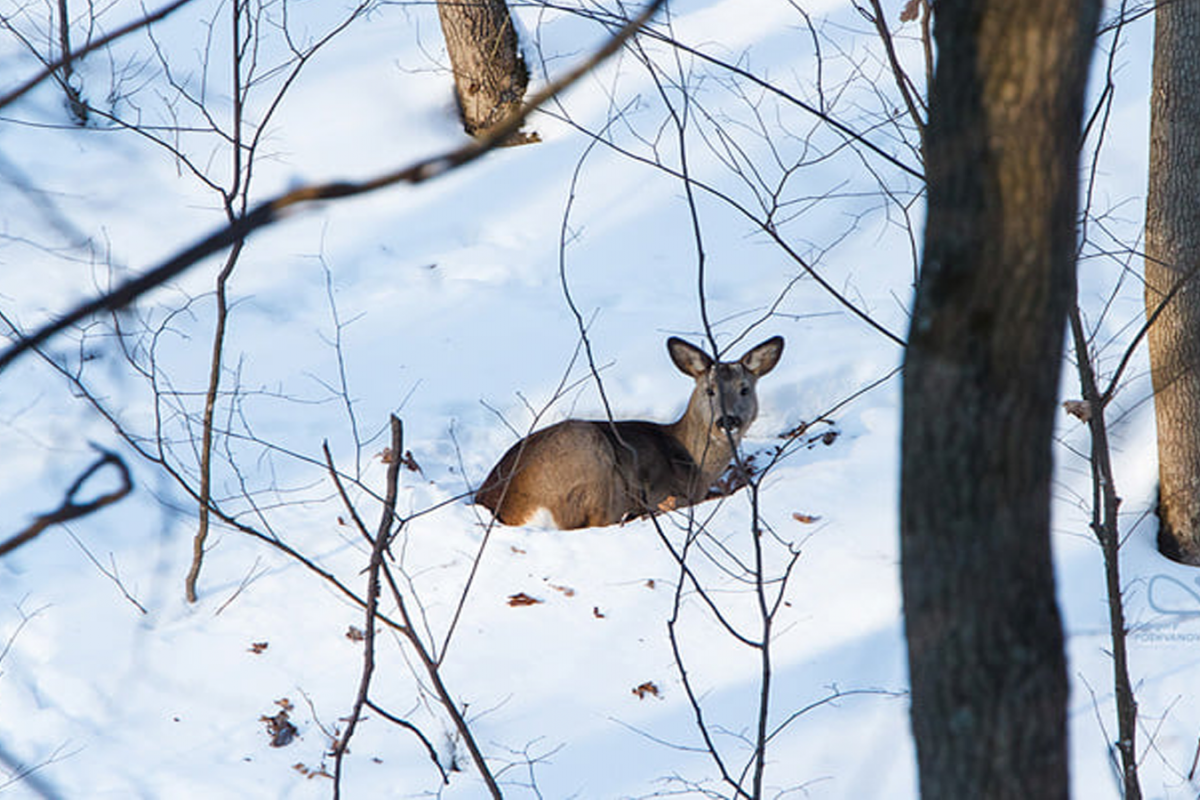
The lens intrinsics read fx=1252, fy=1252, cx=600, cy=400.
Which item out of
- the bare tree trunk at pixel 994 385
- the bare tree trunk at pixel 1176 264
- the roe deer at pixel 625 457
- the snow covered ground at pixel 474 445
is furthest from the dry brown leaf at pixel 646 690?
the bare tree trunk at pixel 994 385

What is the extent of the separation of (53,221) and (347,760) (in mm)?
3367

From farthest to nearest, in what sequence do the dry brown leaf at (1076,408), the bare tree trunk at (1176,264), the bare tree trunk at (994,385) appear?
the dry brown leaf at (1076,408)
the bare tree trunk at (1176,264)
the bare tree trunk at (994,385)

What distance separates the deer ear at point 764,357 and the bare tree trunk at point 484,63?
337 cm

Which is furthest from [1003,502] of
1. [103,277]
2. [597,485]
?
[103,277]

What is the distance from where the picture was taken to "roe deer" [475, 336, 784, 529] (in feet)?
24.7

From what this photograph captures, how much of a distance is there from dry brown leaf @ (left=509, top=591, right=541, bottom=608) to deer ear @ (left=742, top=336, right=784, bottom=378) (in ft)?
8.69

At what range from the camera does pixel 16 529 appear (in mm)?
5871

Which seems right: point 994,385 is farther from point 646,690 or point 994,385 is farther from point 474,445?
point 474,445

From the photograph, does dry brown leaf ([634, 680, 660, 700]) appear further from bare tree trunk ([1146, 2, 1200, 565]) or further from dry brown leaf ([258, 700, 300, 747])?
bare tree trunk ([1146, 2, 1200, 565])

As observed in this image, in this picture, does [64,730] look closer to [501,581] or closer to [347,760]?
[347,760]

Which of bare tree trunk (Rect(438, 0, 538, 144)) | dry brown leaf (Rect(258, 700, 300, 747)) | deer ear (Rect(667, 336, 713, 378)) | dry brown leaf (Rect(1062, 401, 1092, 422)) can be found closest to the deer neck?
deer ear (Rect(667, 336, 713, 378))

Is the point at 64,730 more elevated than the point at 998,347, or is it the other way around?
the point at 64,730

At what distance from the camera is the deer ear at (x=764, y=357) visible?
796 cm

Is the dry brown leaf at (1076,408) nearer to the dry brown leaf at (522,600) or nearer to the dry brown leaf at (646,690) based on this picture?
the dry brown leaf at (646,690)
